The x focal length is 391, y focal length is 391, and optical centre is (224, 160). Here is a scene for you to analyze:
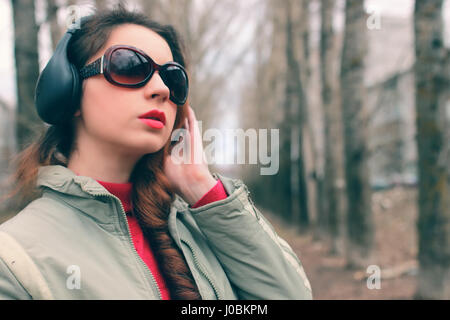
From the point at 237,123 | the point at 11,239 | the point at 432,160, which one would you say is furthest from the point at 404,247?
the point at 237,123

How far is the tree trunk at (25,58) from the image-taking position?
509 centimetres

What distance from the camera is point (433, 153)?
4.61 meters

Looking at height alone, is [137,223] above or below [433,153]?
above

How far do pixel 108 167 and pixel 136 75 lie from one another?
37 cm

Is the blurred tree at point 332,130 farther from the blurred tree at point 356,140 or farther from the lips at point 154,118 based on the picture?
the lips at point 154,118

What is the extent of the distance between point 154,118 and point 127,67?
201 millimetres

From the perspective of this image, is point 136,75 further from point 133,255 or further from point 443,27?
point 443,27

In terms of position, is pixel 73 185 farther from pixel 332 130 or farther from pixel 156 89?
pixel 332 130

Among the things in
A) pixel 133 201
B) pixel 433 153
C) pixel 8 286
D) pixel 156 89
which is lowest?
pixel 433 153

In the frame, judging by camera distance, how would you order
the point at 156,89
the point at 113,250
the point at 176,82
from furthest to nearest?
the point at 176,82 → the point at 156,89 → the point at 113,250

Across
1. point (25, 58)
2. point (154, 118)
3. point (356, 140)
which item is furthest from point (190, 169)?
point (356, 140)

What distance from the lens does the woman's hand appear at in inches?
58.7

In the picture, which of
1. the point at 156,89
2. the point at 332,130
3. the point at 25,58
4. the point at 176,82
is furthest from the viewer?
the point at 332,130

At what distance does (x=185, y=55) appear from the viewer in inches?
70.3
